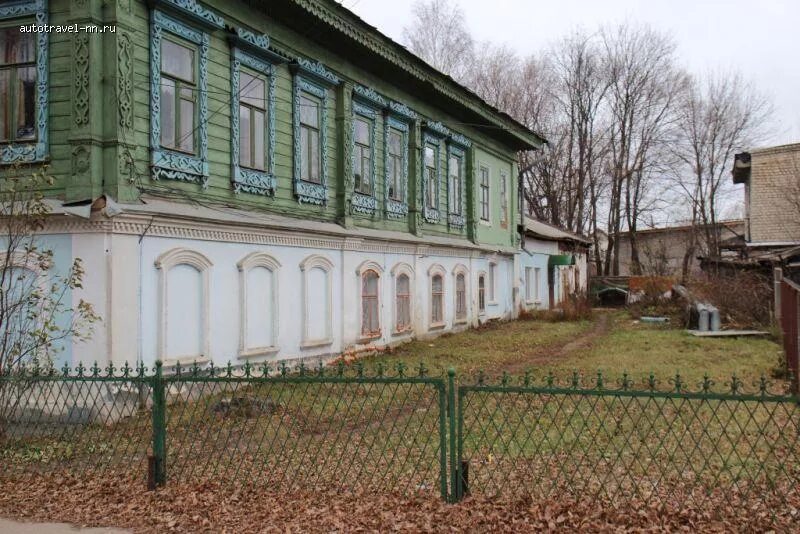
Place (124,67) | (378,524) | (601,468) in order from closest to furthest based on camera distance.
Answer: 1. (378,524)
2. (601,468)
3. (124,67)

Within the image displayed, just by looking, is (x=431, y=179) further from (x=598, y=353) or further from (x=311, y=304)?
(x=311, y=304)

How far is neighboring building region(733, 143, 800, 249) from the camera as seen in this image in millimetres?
25531

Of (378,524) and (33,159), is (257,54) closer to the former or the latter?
(33,159)

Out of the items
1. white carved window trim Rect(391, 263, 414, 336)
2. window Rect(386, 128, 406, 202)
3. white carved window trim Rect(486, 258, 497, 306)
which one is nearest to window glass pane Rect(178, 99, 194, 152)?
window Rect(386, 128, 406, 202)

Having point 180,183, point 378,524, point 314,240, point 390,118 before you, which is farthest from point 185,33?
point 378,524

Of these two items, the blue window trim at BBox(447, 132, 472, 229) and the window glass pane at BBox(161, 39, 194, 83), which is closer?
the window glass pane at BBox(161, 39, 194, 83)

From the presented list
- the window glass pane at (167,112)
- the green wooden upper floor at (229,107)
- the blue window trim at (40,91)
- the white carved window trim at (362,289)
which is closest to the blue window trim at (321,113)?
the green wooden upper floor at (229,107)

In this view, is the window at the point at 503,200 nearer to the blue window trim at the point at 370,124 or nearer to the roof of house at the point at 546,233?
the roof of house at the point at 546,233

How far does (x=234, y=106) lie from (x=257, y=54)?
127cm

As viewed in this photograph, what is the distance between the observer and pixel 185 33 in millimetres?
10875

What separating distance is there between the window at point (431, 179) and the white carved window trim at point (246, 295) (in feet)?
24.8

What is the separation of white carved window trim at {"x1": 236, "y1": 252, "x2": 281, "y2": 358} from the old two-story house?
3 cm

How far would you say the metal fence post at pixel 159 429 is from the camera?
6.06 meters

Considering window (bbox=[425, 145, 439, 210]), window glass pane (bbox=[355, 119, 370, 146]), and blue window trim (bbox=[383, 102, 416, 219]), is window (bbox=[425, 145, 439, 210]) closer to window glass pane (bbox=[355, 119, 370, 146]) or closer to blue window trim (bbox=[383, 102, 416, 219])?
blue window trim (bbox=[383, 102, 416, 219])
